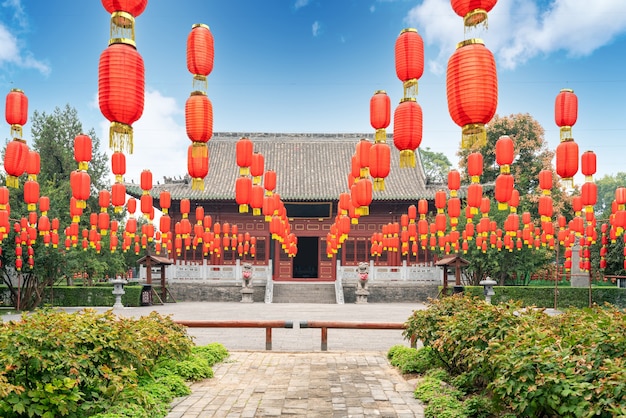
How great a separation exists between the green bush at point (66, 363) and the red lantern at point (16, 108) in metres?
6.17

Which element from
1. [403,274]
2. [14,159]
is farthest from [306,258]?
[14,159]

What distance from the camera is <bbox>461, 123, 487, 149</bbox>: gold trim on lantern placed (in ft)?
19.3

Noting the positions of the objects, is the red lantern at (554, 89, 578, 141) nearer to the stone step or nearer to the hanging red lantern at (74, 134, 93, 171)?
the hanging red lantern at (74, 134, 93, 171)

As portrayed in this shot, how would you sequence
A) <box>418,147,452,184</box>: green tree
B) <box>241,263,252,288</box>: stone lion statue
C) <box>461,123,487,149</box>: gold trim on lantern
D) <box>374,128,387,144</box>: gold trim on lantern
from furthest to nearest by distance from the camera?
<box>418,147,452,184</box>: green tree < <box>241,263,252,288</box>: stone lion statue < <box>374,128,387,144</box>: gold trim on lantern < <box>461,123,487,149</box>: gold trim on lantern

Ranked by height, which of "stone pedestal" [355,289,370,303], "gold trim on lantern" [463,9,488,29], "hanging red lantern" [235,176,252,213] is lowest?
"stone pedestal" [355,289,370,303]

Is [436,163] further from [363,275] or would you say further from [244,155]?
[244,155]

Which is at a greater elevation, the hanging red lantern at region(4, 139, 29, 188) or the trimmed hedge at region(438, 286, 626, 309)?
the hanging red lantern at region(4, 139, 29, 188)

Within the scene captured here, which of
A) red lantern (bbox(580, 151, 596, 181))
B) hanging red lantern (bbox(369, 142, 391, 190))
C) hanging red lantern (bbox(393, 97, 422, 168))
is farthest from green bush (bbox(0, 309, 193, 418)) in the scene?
red lantern (bbox(580, 151, 596, 181))

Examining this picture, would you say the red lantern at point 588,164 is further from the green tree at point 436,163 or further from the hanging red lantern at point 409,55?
the green tree at point 436,163

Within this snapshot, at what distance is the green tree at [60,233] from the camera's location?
2195cm

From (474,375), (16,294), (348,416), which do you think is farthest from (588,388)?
(16,294)

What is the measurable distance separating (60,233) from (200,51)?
19.7 m

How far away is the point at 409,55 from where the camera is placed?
284 inches

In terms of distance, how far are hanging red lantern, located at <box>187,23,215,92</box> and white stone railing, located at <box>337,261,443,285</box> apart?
2287 cm
